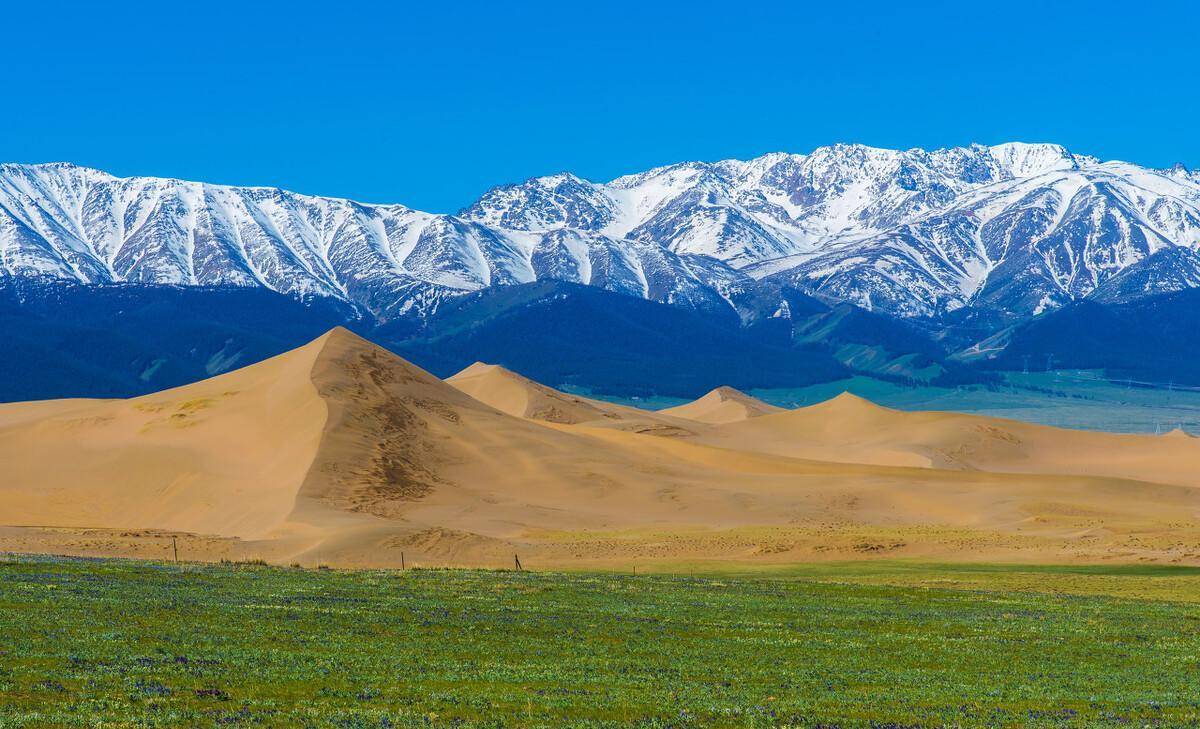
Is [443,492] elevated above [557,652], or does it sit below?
above

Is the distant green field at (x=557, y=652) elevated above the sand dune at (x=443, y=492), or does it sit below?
below

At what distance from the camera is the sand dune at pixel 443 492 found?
81125 millimetres

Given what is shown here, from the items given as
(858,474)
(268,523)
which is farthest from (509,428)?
(268,523)

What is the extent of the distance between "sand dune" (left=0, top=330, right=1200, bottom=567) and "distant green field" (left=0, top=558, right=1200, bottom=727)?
24.4m

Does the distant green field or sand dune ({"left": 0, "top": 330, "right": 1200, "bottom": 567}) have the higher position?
sand dune ({"left": 0, "top": 330, "right": 1200, "bottom": 567})

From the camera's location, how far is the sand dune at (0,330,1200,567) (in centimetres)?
8112

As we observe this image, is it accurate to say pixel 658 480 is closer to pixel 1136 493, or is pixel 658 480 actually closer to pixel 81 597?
pixel 1136 493

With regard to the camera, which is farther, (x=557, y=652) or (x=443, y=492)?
(x=443, y=492)

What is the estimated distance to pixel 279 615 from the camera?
133ft

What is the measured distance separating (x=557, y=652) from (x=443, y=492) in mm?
70026

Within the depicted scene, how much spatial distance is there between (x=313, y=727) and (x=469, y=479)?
85.1 metres

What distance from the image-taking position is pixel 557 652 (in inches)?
1419

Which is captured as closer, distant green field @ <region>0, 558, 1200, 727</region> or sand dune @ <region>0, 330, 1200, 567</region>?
distant green field @ <region>0, 558, 1200, 727</region>

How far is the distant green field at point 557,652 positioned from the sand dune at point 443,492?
80.0 ft
